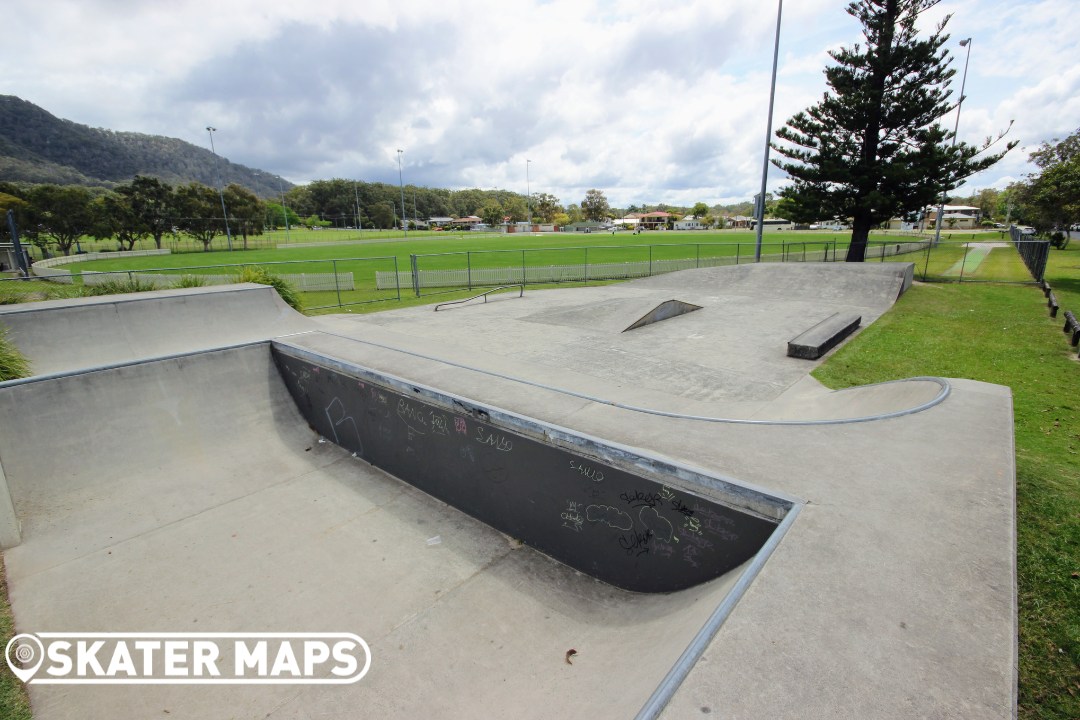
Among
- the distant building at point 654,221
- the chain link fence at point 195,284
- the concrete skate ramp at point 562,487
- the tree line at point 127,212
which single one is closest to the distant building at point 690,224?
the distant building at point 654,221

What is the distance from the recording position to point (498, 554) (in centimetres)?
497

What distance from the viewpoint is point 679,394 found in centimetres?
792

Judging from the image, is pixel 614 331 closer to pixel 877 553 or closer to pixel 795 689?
pixel 877 553

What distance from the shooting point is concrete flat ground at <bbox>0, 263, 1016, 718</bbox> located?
229cm

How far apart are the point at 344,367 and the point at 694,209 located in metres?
168

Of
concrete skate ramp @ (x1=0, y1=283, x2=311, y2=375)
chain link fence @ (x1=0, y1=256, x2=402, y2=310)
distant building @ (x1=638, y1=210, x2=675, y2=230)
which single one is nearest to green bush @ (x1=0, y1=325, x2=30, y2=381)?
concrete skate ramp @ (x1=0, y1=283, x2=311, y2=375)

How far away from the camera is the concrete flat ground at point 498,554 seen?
229cm

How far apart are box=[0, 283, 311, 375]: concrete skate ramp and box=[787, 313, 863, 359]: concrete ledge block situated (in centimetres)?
1138

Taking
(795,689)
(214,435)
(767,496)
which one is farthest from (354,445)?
(795,689)

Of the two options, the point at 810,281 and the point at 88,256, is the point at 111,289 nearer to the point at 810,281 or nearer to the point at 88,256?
the point at 810,281

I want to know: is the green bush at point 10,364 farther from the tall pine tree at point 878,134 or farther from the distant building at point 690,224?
the distant building at point 690,224

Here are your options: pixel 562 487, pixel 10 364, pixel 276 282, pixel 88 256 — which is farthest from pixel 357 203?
pixel 562 487

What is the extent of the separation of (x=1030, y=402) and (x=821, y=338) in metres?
3.76

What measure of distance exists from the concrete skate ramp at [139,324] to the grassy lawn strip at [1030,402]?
10.6m
